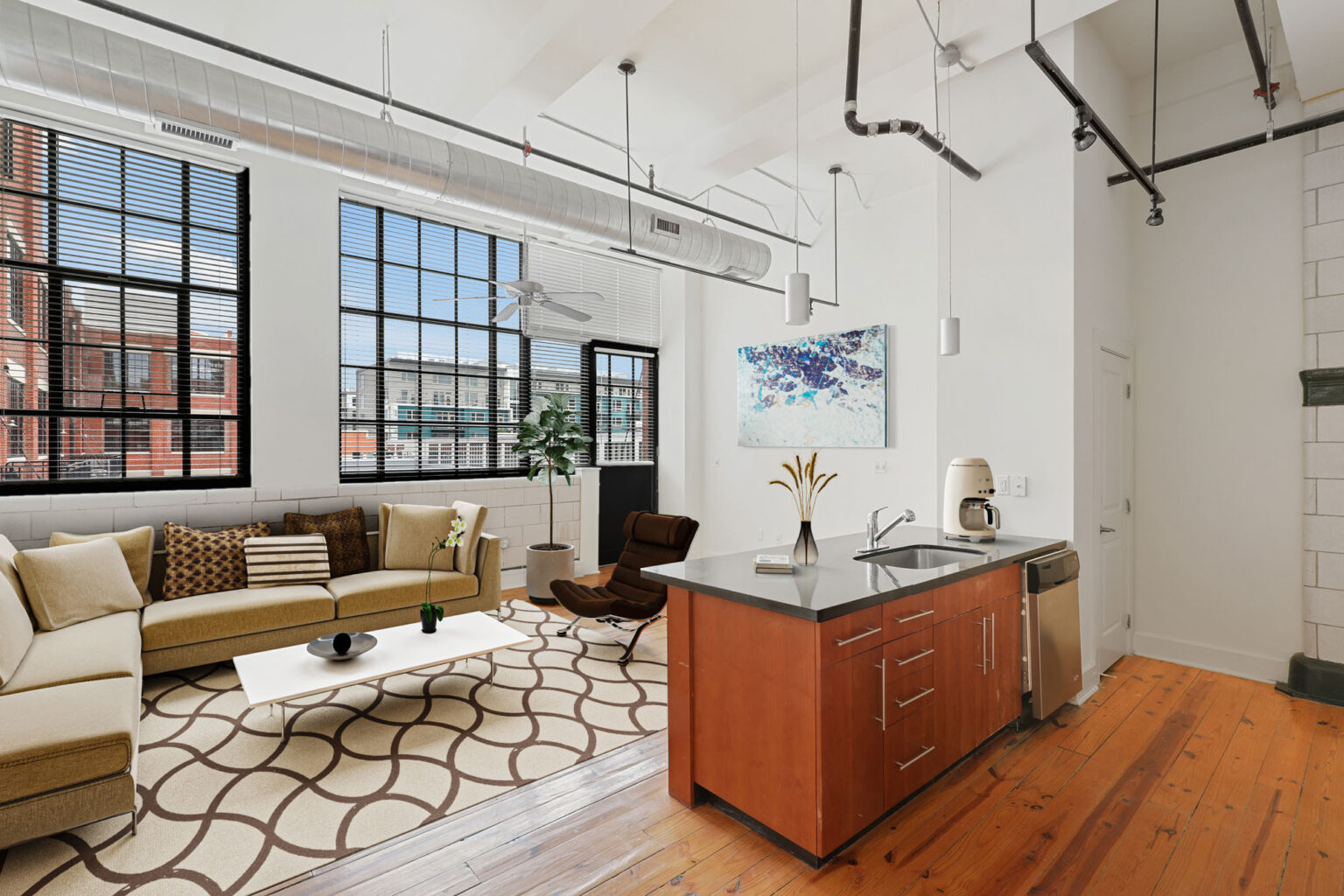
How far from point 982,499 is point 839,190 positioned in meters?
3.46

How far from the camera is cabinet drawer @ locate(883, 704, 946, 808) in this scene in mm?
2213

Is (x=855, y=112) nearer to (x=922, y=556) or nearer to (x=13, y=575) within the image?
(x=922, y=556)

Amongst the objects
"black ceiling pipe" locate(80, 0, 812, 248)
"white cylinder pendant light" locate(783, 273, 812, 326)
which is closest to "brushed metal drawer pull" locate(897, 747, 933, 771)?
"white cylinder pendant light" locate(783, 273, 812, 326)

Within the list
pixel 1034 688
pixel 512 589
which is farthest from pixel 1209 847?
pixel 512 589

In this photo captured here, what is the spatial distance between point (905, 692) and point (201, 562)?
432 cm

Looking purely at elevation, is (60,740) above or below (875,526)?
below

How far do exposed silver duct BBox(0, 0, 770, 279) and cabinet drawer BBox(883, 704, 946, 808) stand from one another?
3580 millimetres

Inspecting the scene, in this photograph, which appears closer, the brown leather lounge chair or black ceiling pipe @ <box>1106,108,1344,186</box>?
black ceiling pipe @ <box>1106,108,1344,186</box>

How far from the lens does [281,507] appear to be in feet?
15.5

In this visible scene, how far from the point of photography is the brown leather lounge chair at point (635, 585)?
4.18 metres

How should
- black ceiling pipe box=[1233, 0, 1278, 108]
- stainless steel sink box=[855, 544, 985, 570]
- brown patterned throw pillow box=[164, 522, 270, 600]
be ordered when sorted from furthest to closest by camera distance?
brown patterned throw pillow box=[164, 522, 270, 600] → stainless steel sink box=[855, 544, 985, 570] → black ceiling pipe box=[1233, 0, 1278, 108]

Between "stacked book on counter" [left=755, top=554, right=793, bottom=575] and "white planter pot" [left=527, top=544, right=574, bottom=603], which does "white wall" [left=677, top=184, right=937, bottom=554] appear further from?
"stacked book on counter" [left=755, top=554, right=793, bottom=575]

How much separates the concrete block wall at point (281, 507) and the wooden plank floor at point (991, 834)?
3295 millimetres

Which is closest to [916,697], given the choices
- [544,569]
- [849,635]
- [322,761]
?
[849,635]
